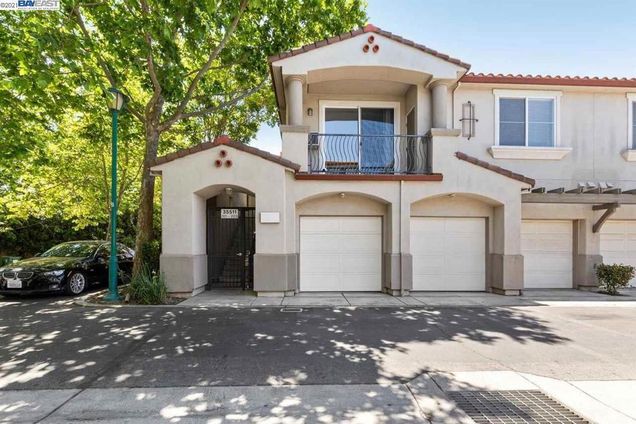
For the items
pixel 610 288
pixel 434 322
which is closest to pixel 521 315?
pixel 434 322

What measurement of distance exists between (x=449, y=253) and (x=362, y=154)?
387cm

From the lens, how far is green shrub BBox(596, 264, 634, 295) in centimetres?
950

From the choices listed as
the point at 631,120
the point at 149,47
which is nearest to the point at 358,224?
the point at 149,47

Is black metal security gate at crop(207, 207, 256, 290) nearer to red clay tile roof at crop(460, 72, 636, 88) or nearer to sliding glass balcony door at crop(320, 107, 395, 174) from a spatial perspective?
sliding glass balcony door at crop(320, 107, 395, 174)

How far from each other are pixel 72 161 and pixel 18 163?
4.47 metres

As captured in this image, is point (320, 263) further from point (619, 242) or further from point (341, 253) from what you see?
point (619, 242)

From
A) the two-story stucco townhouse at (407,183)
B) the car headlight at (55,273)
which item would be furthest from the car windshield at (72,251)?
the two-story stucco townhouse at (407,183)

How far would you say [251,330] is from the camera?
608 cm

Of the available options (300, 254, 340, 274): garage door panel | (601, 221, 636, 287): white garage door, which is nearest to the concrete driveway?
(300, 254, 340, 274): garage door panel

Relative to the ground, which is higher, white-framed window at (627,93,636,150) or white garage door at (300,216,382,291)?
white-framed window at (627,93,636,150)

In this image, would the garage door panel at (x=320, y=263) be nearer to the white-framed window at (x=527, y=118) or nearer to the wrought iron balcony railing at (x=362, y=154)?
the wrought iron balcony railing at (x=362, y=154)

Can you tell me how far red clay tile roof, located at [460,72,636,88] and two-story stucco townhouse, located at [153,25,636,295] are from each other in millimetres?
41

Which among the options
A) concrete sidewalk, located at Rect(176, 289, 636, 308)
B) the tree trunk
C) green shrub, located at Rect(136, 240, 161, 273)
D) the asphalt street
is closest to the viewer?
the asphalt street

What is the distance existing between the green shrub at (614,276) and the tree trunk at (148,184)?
1295 cm
